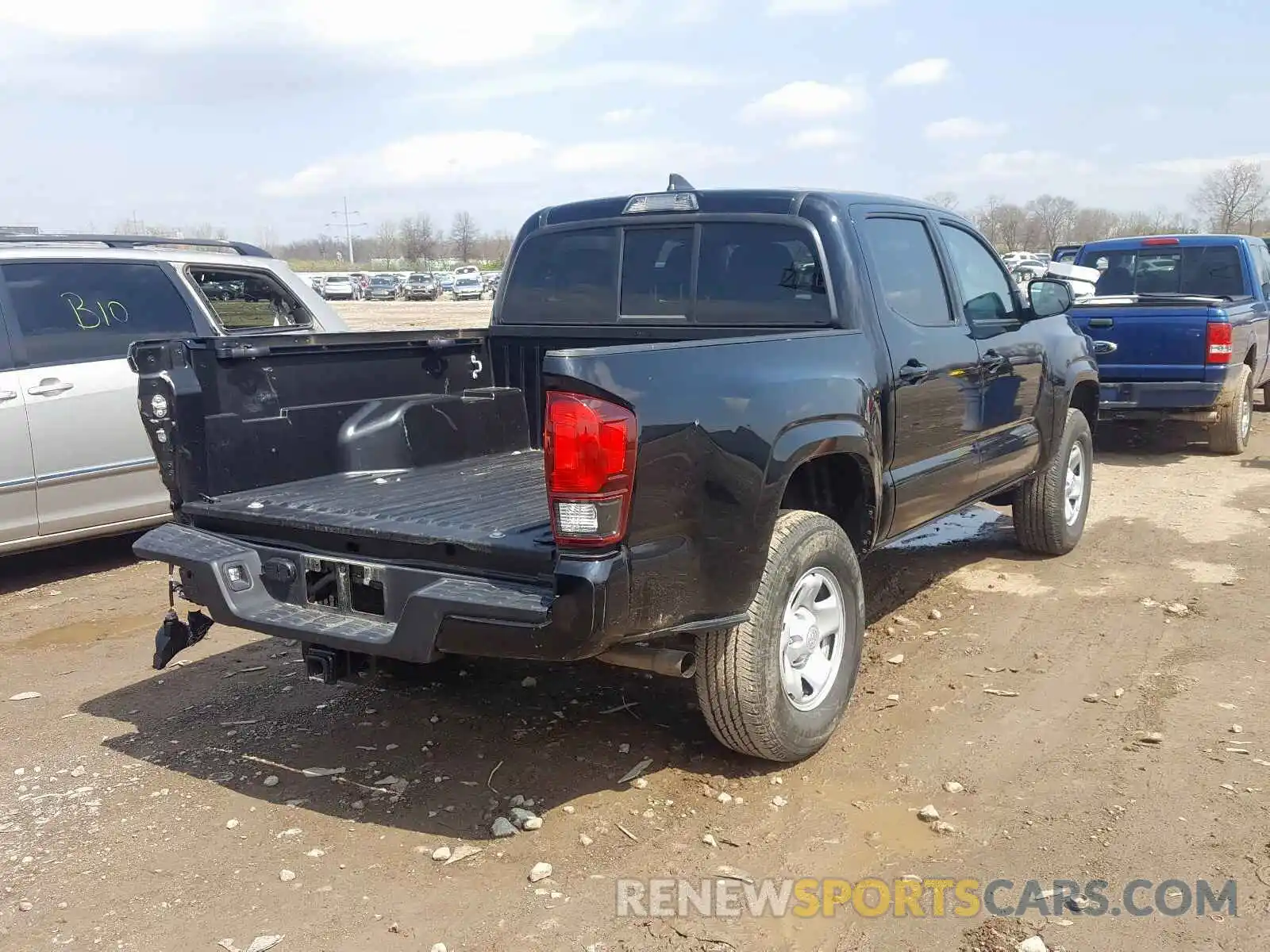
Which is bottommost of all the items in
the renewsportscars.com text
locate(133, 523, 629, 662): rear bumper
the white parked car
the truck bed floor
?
the renewsportscars.com text

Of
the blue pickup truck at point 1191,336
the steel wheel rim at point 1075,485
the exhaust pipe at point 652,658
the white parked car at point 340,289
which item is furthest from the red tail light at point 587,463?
the white parked car at point 340,289

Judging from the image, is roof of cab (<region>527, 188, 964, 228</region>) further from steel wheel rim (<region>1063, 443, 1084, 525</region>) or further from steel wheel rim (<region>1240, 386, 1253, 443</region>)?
steel wheel rim (<region>1240, 386, 1253, 443</region>)

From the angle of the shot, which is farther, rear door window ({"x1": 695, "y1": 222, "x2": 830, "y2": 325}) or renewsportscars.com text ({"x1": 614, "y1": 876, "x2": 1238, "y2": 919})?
rear door window ({"x1": 695, "y1": 222, "x2": 830, "y2": 325})

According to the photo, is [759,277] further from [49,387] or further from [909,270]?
[49,387]

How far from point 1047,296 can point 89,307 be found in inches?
214

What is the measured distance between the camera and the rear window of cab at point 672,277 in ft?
14.3

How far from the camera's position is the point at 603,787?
3787mm

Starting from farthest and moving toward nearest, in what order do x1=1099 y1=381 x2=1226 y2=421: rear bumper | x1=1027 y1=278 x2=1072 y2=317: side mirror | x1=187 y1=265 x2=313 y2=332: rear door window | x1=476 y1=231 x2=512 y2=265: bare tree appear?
x1=476 y1=231 x2=512 y2=265: bare tree
x1=1099 y1=381 x2=1226 y2=421: rear bumper
x1=187 y1=265 x2=313 y2=332: rear door window
x1=1027 y1=278 x2=1072 y2=317: side mirror

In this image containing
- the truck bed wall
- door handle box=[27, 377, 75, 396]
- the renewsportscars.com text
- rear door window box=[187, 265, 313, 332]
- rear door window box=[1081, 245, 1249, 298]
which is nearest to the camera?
the renewsportscars.com text

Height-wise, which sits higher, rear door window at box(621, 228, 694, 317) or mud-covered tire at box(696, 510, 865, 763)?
rear door window at box(621, 228, 694, 317)

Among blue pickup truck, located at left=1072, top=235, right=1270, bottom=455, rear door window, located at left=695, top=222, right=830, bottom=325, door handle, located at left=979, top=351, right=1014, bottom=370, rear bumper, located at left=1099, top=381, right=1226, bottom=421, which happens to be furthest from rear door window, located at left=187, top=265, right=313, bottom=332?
rear bumper, located at left=1099, top=381, right=1226, bottom=421

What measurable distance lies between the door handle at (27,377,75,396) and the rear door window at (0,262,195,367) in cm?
11

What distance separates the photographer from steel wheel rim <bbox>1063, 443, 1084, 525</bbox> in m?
6.64

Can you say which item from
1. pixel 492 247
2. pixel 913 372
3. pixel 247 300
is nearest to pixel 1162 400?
pixel 913 372
